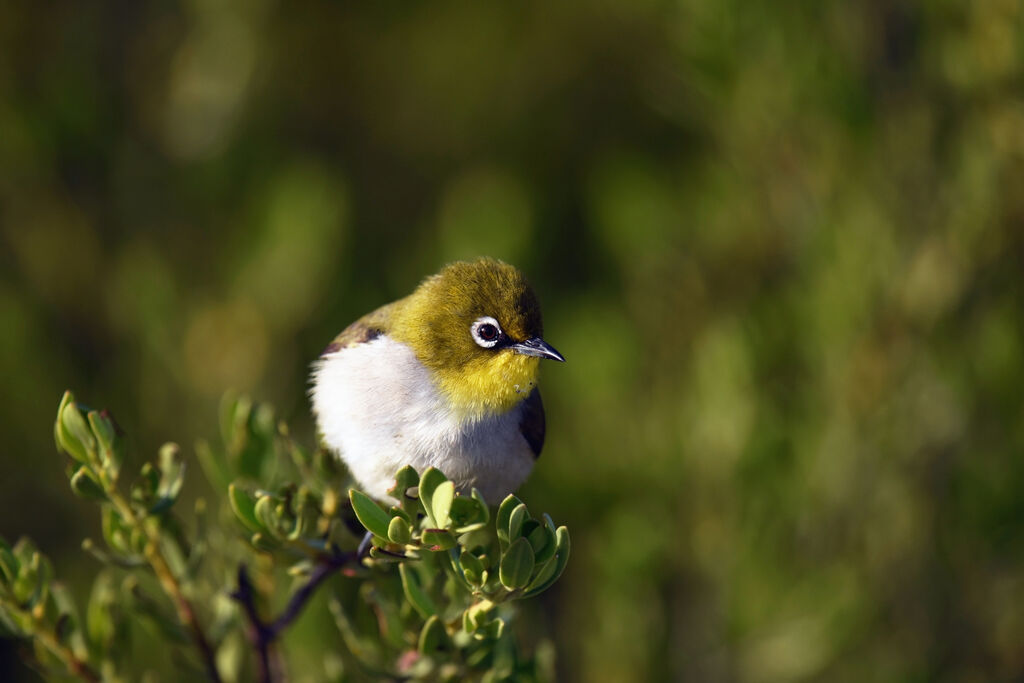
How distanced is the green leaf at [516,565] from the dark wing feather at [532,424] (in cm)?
69

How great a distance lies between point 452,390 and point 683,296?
1.58 metres

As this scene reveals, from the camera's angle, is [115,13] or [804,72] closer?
[804,72]

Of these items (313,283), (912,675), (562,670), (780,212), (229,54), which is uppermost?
(229,54)

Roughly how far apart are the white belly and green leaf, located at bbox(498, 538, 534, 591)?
0.53 metres

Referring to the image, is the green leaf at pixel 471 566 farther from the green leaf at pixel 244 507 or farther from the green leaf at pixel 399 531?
the green leaf at pixel 244 507

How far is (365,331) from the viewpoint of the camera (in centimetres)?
240

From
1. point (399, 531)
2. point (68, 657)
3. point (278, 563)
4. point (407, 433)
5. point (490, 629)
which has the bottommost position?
point (68, 657)

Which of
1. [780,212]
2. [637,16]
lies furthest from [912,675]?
[637,16]

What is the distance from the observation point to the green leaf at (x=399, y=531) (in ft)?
4.74

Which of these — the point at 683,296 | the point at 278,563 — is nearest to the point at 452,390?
the point at 278,563

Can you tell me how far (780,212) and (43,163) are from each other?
8.76ft

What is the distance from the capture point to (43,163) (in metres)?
3.58

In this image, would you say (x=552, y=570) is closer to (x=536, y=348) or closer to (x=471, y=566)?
(x=471, y=566)

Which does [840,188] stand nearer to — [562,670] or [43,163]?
[562,670]
